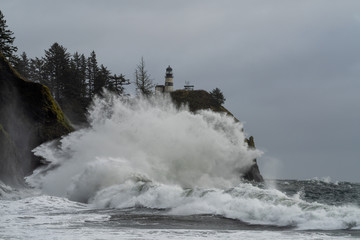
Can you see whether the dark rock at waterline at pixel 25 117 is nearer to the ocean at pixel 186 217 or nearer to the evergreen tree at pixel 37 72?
the ocean at pixel 186 217

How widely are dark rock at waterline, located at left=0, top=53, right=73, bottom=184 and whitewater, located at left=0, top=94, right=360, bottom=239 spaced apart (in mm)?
849

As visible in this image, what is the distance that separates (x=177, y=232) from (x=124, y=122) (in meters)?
16.3

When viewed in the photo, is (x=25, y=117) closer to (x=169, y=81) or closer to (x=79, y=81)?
(x=79, y=81)

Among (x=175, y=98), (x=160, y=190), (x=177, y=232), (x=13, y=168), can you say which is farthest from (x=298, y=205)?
(x=175, y=98)

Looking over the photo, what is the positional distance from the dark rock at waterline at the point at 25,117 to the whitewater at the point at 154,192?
2.78 ft

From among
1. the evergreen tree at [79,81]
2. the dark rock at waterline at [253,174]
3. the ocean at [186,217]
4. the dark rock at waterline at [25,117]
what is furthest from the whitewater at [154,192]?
the evergreen tree at [79,81]

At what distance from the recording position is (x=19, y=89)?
2744cm

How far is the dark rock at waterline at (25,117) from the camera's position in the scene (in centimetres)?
2584

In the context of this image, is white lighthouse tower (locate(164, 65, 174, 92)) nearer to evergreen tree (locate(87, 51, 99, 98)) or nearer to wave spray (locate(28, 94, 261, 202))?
evergreen tree (locate(87, 51, 99, 98))

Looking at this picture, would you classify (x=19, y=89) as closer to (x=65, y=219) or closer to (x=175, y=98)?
(x=65, y=219)

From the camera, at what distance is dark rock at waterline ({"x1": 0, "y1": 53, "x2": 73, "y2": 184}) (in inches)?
1017

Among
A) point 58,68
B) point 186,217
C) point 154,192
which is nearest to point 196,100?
point 58,68

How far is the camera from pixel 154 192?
54.3 feet

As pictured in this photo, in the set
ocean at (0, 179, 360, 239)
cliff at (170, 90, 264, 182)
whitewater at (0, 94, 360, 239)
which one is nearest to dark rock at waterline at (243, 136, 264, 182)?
cliff at (170, 90, 264, 182)
